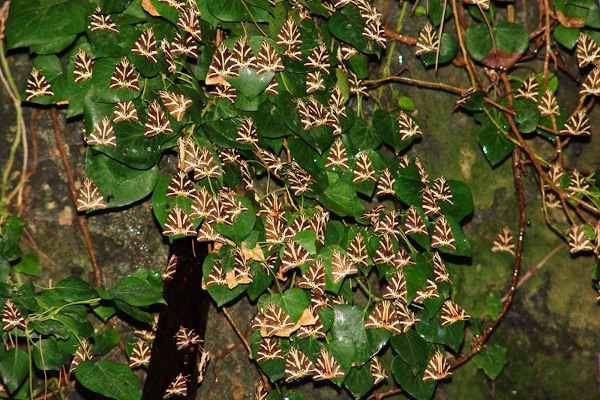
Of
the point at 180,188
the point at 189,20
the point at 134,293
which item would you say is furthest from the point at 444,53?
the point at 134,293

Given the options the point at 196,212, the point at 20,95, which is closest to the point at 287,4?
the point at 196,212

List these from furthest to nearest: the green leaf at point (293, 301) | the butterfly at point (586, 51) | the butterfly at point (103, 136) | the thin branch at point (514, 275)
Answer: the thin branch at point (514, 275) → the butterfly at point (586, 51) → the green leaf at point (293, 301) → the butterfly at point (103, 136)

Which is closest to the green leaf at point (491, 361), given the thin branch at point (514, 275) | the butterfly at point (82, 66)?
the thin branch at point (514, 275)

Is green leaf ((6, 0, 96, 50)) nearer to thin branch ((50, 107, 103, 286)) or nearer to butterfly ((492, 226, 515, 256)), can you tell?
thin branch ((50, 107, 103, 286))

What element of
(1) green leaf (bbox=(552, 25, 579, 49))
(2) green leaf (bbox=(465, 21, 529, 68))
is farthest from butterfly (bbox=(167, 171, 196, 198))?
(1) green leaf (bbox=(552, 25, 579, 49))

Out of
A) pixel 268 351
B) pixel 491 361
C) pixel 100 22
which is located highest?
pixel 100 22

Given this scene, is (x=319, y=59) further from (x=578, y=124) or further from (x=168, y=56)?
(x=578, y=124)

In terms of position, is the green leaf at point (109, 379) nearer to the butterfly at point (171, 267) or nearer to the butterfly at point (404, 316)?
the butterfly at point (171, 267)
